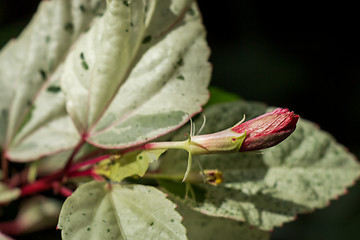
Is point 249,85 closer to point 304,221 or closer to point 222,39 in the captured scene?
point 222,39

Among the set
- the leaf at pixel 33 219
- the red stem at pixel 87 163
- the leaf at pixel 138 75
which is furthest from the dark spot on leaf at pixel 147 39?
the leaf at pixel 33 219

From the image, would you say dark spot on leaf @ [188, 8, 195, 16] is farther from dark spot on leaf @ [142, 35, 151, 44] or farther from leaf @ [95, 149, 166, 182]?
leaf @ [95, 149, 166, 182]


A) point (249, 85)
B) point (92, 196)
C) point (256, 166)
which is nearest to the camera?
point (92, 196)

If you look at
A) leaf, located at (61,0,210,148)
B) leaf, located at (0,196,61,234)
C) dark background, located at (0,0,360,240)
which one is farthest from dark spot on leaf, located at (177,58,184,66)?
dark background, located at (0,0,360,240)

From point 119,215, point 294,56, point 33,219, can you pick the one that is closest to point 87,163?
point 119,215

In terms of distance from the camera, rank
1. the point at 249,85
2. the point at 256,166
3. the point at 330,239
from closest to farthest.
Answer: the point at 256,166
the point at 330,239
the point at 249,85

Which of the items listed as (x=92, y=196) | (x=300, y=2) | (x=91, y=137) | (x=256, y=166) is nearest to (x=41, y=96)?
(x=91, y=137)

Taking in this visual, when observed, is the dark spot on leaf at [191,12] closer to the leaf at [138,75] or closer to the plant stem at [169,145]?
the leaf at [138,75]
